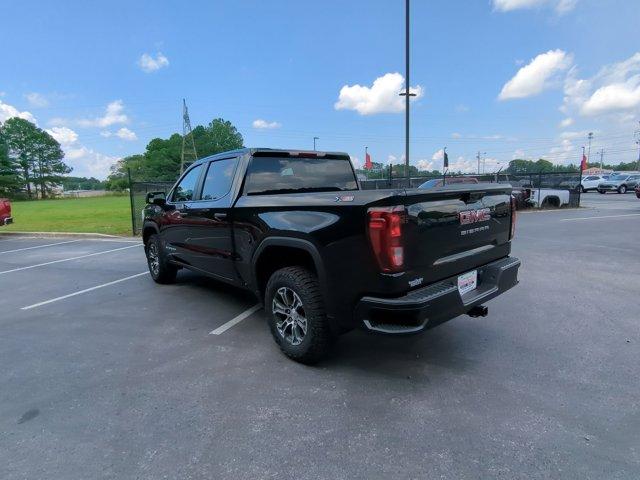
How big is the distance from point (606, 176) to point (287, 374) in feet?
132

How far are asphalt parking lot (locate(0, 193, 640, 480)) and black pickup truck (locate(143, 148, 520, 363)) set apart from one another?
542 millimetres

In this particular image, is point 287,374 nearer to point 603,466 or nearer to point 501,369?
point 501,369

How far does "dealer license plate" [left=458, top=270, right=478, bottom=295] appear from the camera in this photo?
3.26 metres

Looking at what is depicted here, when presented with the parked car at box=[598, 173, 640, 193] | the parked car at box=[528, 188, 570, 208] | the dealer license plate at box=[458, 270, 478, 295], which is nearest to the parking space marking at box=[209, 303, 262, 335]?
the dealer license plate at box=[458, 270, 478, 295]

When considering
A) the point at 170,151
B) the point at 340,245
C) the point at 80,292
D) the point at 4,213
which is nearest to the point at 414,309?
the point at 340,245

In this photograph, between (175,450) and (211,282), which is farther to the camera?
(211,282)

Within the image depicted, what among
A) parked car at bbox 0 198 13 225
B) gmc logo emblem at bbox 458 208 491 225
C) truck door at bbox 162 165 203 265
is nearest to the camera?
gmc logo emblem at bbox 458 208 491 225

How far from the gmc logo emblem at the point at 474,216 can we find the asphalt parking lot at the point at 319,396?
47.7 inches

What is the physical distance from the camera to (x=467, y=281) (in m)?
3.36

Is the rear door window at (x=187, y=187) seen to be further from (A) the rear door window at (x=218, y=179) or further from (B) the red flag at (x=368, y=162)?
(B) the red flag at (x=368, y=162)

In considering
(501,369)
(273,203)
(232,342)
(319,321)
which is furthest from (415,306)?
(232,342)

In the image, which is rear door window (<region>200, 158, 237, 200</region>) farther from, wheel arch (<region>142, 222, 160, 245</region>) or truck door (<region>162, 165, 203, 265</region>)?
wheel arch (<region>142, 222, 160, 245</region>)

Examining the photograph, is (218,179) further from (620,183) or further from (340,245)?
(620,183)

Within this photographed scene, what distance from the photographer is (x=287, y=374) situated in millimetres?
3457
